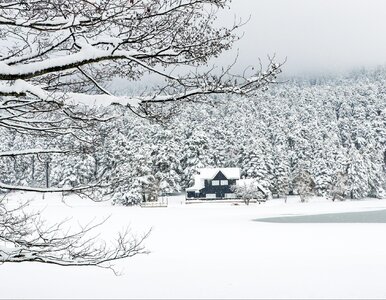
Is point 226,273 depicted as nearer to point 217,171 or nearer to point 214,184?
point 217,171

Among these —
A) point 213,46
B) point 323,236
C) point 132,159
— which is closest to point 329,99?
point 132,159

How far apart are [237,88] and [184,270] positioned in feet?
36.5

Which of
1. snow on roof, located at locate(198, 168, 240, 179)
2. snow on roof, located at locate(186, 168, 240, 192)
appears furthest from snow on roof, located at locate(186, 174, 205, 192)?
snow on roof, located at locate(198, 168, 240, 179)

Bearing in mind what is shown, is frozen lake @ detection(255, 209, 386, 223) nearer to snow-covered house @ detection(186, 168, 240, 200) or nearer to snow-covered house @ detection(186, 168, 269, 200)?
snow-covered house @ detection(186, 168, 269, 200)

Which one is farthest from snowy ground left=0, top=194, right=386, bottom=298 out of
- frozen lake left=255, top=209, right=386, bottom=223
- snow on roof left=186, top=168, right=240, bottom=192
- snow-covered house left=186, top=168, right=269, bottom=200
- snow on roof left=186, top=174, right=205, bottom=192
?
snow-covered house left=186, top=168, right=269, bottom=200

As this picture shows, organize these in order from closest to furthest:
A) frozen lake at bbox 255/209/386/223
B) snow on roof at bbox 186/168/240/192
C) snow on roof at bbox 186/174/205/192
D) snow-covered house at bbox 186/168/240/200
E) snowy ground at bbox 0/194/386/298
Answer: snowy ground at bbox 0/194/386/298 < frozen lake at bbox 255/209/386/223 < snow on roof at bbox 186/174/205/192 < snow on roof at bbox 186/168/240/192 < snow-covered house at bbox 186/168/240/200

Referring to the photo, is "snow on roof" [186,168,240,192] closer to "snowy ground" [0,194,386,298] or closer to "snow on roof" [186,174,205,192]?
"snow on roof" [186,174,205,192]

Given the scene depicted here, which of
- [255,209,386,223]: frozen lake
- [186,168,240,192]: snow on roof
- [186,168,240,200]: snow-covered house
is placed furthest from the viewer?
[186,168,240,200]: snow-covered house

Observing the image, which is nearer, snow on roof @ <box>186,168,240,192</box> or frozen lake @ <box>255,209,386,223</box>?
frozen lake @ <box>255,209,386,223</box>

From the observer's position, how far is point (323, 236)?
24.3m

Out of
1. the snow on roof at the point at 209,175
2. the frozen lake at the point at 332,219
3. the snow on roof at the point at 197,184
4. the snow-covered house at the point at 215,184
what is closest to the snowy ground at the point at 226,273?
the frozen lake at the point at 332,219

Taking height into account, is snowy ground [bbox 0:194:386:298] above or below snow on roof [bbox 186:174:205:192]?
below

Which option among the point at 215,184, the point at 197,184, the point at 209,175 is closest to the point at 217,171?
the point at 209,175

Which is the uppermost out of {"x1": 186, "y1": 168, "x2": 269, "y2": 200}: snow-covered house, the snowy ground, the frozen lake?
{"x1": 186, "y1": 168, "x2": 269, "y2": 200}: snow-covered house
